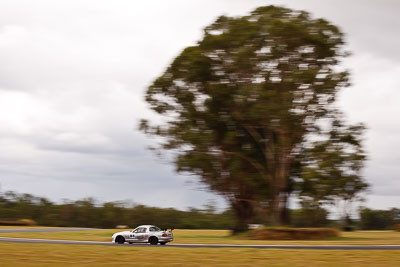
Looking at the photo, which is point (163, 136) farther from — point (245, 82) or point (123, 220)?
point (123, 220)

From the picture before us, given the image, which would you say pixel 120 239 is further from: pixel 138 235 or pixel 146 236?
pixel 146 236

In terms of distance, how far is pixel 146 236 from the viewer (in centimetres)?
3316

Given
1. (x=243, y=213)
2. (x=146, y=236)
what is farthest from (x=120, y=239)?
(x=243, y=213)

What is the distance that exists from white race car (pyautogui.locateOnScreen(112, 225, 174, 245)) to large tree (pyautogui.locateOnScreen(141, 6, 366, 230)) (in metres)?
12.7

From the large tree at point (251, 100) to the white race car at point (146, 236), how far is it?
41.7 feet

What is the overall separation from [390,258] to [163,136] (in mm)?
30979

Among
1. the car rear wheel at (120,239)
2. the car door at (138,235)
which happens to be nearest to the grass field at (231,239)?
the car door at (138,235)

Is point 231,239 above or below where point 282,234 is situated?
below

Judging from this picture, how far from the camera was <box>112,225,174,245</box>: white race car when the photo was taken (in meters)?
33.0

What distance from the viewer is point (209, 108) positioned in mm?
47656

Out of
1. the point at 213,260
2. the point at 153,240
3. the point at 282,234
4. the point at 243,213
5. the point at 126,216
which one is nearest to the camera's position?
the point at 213,260

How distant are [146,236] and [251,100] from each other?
53.0 ft

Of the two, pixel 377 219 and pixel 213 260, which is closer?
pixel 213 260

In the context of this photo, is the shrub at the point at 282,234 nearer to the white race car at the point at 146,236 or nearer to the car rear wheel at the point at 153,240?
the white race car at the point at 146,236
